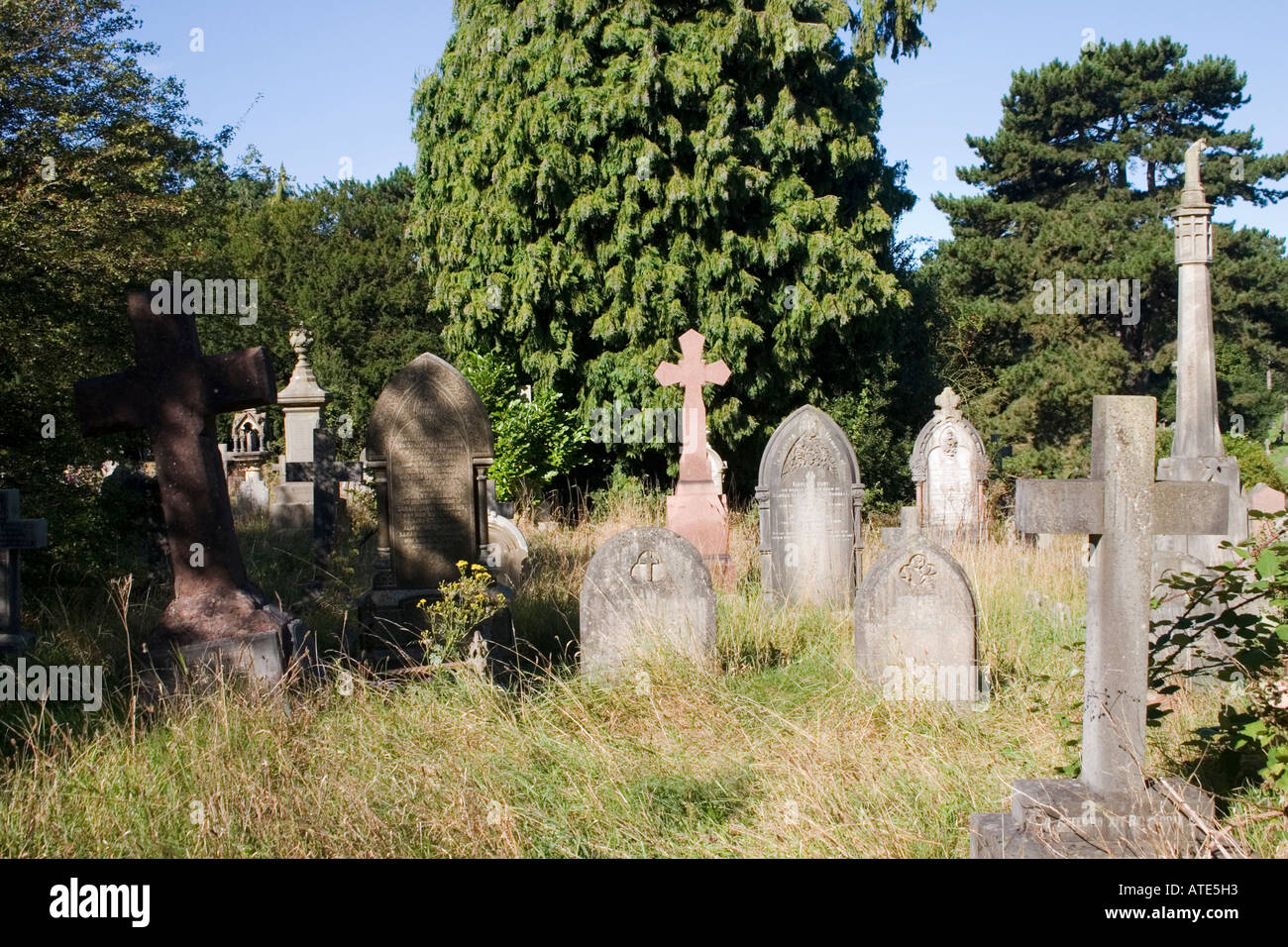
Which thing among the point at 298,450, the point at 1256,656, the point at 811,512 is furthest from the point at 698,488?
the point at 1256,656

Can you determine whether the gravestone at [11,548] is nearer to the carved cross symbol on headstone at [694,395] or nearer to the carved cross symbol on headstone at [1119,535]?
the carved cross symbol on headstone at [1119,535]

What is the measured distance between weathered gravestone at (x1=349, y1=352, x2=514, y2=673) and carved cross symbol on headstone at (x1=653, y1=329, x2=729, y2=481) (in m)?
4.20

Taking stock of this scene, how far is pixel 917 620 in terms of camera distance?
6.21 metres

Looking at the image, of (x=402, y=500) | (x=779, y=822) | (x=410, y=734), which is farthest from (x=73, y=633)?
(x=779, y=822)

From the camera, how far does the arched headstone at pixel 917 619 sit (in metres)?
6.15

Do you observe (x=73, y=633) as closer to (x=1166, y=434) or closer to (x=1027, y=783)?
(x=1027, y=783)

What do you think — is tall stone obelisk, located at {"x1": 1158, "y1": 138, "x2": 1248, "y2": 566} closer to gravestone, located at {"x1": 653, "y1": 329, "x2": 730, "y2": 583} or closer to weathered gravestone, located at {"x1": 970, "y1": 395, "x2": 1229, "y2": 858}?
gravestone, located at {"x1": 653, "y1": 329, "x2": 730, "y2": 583}

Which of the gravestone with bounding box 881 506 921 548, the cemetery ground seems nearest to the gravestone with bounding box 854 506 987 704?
the cemetery ground

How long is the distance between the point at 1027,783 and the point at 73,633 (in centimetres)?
622

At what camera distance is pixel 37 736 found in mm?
4785

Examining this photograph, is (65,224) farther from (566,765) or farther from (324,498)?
(566,765)

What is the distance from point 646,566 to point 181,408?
2.96m

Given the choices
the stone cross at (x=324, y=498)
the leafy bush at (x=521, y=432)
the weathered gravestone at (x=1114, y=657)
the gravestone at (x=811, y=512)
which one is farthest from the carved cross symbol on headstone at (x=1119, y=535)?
the leafy bush at (x=521, y=432)

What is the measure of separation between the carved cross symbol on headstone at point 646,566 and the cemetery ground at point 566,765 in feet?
2.49
